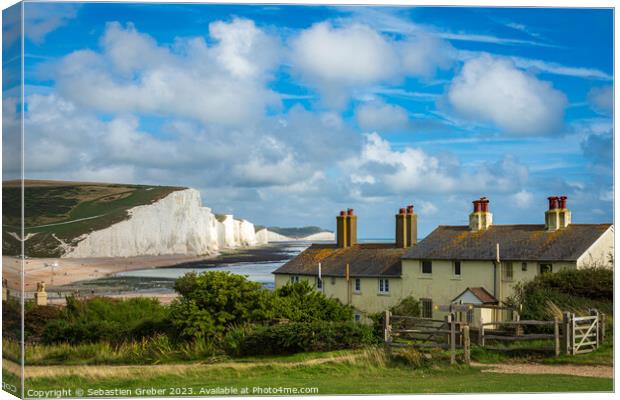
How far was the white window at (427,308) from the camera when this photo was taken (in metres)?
22.4

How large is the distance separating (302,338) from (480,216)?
459cm

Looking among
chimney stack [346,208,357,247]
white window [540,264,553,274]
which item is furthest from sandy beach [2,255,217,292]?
→ white window [540,264,553,274]

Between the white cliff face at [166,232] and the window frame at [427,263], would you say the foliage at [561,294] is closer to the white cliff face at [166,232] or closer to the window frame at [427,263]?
the window frame at [427,263]

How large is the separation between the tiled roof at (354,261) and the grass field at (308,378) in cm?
266

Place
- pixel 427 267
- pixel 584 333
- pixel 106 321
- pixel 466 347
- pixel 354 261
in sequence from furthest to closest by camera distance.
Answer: pixel 354 261 → pixel 427 267 → pixel 106 321 → pixel 584 333 → pixel 466 347

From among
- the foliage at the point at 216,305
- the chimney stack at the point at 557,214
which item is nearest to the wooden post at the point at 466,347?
the chimney stack at the point at 557,214

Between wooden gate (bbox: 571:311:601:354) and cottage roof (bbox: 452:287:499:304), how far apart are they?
177 centimetres

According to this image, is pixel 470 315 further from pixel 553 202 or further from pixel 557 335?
pixel 553 202

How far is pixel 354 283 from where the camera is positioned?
22953 mm

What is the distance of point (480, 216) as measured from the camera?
21.8 m

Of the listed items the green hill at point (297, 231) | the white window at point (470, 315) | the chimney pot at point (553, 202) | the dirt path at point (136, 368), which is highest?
the chimney pot at point (553, 202)

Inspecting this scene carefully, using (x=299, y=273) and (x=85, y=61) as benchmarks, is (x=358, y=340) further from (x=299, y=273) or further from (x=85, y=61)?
(x=85, y=61)

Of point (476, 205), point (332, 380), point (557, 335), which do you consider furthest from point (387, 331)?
point (557, 335)

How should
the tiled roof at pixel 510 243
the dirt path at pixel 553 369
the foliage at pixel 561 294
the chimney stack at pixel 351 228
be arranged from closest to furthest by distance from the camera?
the dirt path at pixel 553 369
the chimney stack at pixel 351 228
the tiled roof at pixel 510 243
the foliage at pixel 561 294
